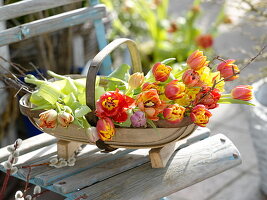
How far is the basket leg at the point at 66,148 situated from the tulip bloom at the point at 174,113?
1.23ft

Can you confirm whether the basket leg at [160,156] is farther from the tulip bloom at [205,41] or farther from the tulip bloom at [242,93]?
the tulip bloom at [205,41]

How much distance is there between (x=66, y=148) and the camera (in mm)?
1586

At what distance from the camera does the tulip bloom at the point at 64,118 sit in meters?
1.36

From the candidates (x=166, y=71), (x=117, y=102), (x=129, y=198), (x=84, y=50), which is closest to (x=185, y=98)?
(x=166, y=71)

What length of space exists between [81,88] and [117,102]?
266 mm

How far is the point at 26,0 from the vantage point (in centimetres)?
176

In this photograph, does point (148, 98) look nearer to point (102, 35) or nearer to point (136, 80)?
point (136, 80)

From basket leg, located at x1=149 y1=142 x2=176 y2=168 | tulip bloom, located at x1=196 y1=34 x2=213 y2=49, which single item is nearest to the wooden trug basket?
basket leg, located at x1=149 y1=142 x2=176 y2=168

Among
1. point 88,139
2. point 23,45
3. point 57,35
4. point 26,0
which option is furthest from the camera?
point 57,35

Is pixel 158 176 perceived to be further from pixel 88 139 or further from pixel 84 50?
pixel 84 50

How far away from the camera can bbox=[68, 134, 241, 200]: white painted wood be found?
1444mm

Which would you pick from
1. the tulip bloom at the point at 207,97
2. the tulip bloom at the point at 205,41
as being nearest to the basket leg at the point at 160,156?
the tulip bloom at the point at 207,97

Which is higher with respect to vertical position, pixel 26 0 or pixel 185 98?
pixel 26 0

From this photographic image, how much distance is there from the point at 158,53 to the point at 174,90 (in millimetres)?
2217
